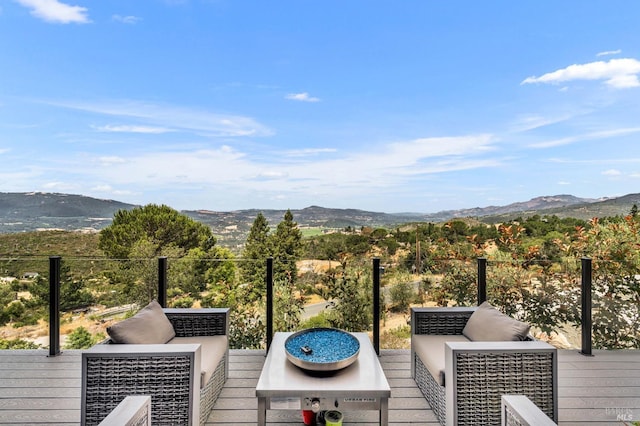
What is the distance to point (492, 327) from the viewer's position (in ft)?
7.89

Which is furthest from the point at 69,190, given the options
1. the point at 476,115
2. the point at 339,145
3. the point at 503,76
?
the point at 503,76

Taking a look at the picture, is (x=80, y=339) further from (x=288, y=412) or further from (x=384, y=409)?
(x=384, y=409)

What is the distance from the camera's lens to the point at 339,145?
7.18 m

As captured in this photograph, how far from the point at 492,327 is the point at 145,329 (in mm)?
2423

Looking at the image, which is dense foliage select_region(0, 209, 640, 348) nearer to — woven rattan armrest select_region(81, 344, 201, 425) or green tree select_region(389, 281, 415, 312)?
green tree select_region(389, 281, 415, 312)

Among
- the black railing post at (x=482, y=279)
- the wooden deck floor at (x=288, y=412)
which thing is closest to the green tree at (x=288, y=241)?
the wooden deck floor at (x=288, y=412)

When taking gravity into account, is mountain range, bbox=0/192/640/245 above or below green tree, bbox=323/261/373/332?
above

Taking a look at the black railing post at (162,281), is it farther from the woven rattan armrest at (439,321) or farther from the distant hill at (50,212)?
the distant hill at (50,212)

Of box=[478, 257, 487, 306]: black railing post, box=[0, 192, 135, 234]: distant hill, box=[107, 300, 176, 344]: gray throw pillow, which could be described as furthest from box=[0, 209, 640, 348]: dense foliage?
box=[0, 192, 135, 234]: distant hill

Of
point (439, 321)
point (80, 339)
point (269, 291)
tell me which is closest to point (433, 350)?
point (439, 321)

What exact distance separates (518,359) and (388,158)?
5.41 metres

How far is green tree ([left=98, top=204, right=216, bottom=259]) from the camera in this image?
655cm

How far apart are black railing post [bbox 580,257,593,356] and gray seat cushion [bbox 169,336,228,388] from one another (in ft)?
11.4

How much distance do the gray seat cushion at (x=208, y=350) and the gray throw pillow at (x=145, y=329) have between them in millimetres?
126
